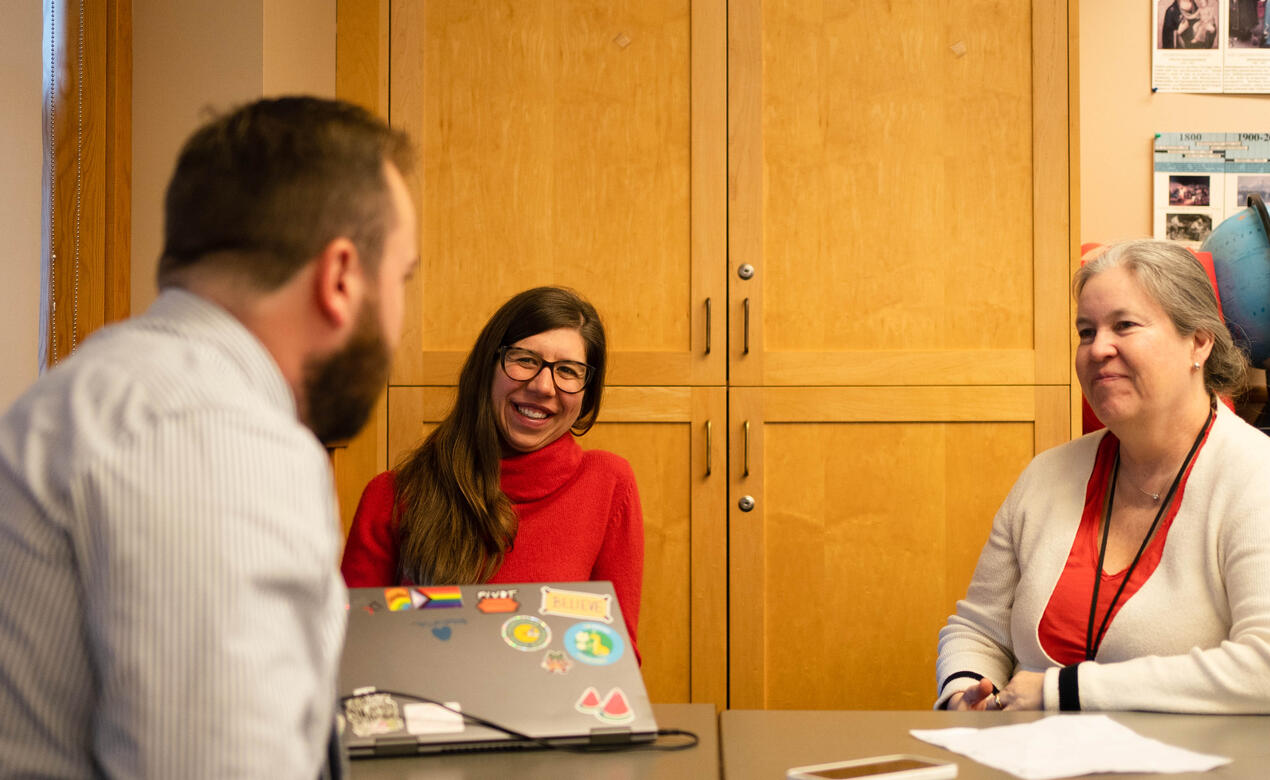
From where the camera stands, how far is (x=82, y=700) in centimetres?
63

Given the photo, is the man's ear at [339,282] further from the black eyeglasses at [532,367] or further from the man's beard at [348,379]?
the black eyeglasses at [532,367]

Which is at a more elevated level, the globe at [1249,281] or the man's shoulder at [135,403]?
the globe at [1249,281]

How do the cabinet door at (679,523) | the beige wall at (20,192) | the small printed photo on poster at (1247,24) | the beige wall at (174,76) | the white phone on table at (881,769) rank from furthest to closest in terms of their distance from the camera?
the small printed photo on poster at (1247,24) → the cabinet door at (679,523) → the beige wall at (174,76) → the beige wall at (20,192) → the white phone on table at (881,769)

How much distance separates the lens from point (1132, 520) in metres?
1.73

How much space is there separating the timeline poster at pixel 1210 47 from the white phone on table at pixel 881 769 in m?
2.35

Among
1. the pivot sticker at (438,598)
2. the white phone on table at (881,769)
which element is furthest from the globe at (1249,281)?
the pivot sticker at (438,598)

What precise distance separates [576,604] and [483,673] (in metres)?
0.14

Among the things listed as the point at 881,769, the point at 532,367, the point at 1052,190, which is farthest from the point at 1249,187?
the point at 881,769

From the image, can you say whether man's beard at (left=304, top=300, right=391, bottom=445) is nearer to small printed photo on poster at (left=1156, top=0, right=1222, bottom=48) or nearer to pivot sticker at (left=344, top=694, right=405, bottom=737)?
pivot sticker at (left=344, top=694, right=405, bottom=737)

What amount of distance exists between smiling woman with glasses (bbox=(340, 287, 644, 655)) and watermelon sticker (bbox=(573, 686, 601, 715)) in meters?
0.65

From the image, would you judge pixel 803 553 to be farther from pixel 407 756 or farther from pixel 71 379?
pixel 71 379

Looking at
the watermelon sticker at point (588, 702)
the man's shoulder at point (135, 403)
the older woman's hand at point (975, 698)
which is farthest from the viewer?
the older woman's hand at point (975, 698)

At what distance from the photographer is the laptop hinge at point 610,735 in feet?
3.69

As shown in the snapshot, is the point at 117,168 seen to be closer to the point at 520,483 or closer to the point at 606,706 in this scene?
the point at 520,483
